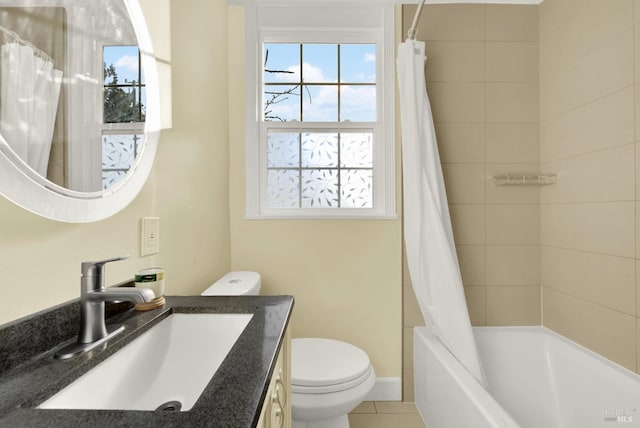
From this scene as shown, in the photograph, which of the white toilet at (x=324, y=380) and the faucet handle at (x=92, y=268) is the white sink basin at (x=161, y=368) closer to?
the faucet handle at (x=92, y=268)

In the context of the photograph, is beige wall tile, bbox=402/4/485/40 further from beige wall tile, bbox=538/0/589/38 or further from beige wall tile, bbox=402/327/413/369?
beige wall tile, bbox=402/327/413/369

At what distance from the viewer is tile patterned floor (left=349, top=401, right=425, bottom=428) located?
1.62 metres

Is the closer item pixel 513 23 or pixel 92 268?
pixel 92 268

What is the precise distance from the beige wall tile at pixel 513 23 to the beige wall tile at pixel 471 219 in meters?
1.02

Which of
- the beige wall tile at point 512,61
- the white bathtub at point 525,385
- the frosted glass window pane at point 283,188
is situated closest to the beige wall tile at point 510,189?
the beige wall tile at point 512,61

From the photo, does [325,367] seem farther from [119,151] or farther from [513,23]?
[513,23]

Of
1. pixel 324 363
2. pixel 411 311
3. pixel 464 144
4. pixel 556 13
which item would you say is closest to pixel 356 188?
pixel 464 144

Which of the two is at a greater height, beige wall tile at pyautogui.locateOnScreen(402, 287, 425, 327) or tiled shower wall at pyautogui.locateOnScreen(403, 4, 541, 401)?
tiled shower wall at pyautogui.locateOnScreen(403, 4, 541, 401)

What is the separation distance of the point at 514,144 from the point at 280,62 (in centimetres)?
149

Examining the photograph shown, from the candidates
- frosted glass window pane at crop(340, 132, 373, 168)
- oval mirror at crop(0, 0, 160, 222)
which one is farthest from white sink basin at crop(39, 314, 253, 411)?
frosted glass window pane at crop(340, 132, 373, 168)

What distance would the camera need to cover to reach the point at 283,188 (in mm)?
1900

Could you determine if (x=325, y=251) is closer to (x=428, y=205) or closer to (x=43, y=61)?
(x=428, y=205)

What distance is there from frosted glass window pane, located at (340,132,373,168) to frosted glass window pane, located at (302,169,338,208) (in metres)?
0.11

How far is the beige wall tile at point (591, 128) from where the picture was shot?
130cm
